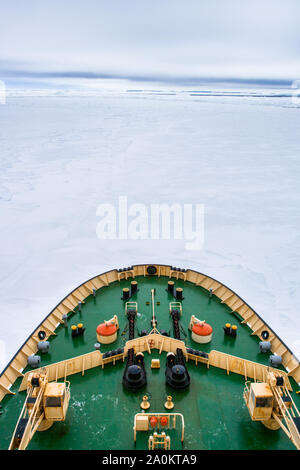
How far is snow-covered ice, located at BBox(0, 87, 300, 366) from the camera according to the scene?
65.1ft

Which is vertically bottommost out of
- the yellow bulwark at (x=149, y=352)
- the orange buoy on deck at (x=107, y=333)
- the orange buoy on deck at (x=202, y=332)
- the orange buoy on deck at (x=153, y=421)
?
the orange buoy on deck at (x=153, y=421)

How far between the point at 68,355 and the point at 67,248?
1412 cm

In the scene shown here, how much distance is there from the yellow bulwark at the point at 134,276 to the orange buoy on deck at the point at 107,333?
2155 millimetres

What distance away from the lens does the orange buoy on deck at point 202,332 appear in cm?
1195

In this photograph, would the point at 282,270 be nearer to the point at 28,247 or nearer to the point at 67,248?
the point at 67,248

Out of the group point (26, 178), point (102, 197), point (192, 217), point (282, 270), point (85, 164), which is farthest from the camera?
point (85, 164)

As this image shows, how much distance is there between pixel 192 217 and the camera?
30375 millimetres

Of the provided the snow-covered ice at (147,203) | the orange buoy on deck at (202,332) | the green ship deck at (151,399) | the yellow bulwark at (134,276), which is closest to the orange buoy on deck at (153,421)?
the green ship deck at (151,399)

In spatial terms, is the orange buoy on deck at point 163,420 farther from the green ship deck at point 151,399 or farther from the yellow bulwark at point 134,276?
the yellow bulwark at point 134,276

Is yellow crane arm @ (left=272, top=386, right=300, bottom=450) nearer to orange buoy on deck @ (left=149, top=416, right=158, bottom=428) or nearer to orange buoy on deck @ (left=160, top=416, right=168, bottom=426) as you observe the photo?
orange buoy on deck @ (left=160, top=416, right=168, bottom=426)

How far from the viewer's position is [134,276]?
16812mm

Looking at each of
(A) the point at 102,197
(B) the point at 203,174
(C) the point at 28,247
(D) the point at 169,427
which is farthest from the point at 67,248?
(B) the point at 203,174

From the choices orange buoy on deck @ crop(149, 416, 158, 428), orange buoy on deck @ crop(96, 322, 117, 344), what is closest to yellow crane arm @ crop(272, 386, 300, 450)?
orange buoy on deck @ crop(149, 416, 158, 428)

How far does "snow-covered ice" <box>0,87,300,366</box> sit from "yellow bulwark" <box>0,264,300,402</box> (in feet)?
13.1
